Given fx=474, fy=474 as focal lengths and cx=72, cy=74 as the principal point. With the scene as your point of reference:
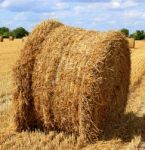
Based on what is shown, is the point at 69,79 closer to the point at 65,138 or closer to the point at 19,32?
the point at 65,138

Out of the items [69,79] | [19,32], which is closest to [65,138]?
[69,79]

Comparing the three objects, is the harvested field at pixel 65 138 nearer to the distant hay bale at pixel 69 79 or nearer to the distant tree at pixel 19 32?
the distant hay bale at pixel 69 79

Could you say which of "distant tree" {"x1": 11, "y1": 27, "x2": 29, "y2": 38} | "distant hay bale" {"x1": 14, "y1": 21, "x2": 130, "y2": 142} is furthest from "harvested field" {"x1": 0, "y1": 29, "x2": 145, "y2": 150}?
"distant tree" {"x1": 11, "y1": 27, "x2": 29, "y2": 38}

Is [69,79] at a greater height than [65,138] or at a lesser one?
greater

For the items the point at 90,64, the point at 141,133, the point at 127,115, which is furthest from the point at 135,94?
the point at 90,64

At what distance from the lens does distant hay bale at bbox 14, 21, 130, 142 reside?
25.1 feet

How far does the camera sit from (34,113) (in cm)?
843

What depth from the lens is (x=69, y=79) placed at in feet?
25.5

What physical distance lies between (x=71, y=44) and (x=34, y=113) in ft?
4.65

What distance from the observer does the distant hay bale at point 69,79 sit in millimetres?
7641

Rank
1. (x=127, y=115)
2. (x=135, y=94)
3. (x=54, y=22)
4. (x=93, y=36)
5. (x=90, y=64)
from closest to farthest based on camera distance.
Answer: (x=90, y=64) → (x=93, y=36) → (x=54, y=22) → (x=127, y=115) → (x=135, y=94)

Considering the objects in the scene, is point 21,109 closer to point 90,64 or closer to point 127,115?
point 90,64

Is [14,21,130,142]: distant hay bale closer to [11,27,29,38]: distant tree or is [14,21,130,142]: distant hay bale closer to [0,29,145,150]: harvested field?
[0,29,145,150]: harvested field

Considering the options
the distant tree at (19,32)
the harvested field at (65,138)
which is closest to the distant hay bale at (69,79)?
the harvested field at (65,138)
